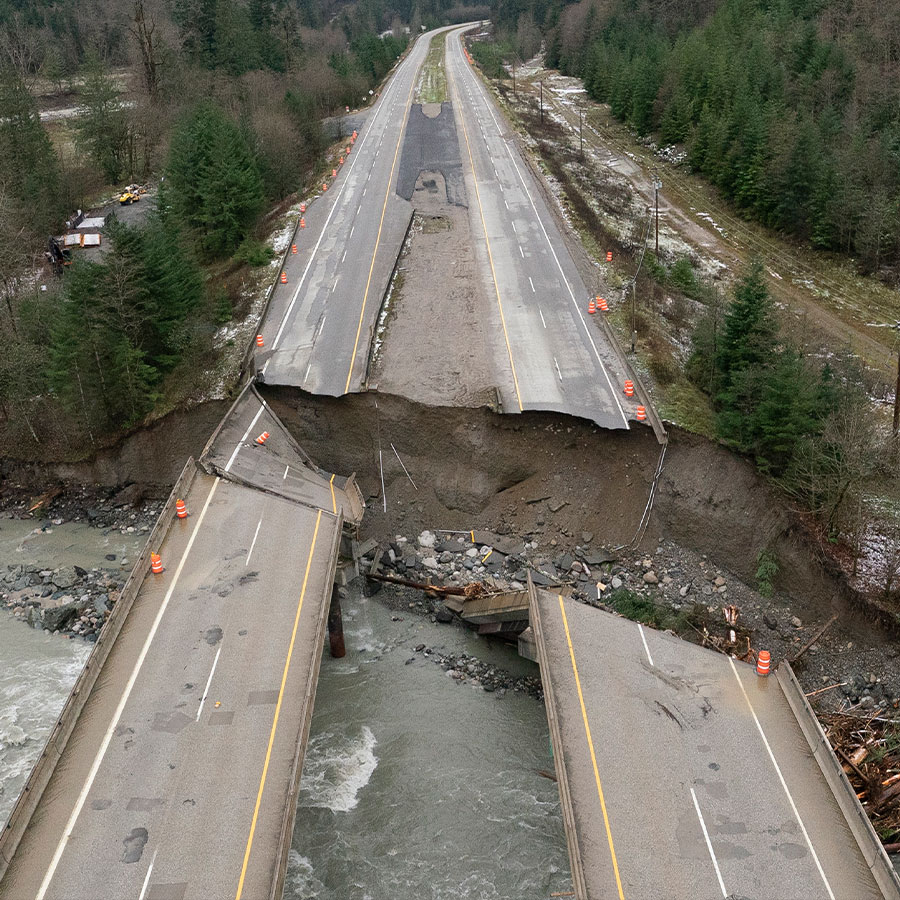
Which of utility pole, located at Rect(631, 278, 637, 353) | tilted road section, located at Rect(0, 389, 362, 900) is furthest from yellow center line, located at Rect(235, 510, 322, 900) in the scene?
utility pole, located at Rect(631, 278, 637, 353)

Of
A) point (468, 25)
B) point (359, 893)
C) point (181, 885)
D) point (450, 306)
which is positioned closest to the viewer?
point (181, 885)

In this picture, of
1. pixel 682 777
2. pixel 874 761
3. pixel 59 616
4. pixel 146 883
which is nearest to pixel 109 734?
pixel 146 883

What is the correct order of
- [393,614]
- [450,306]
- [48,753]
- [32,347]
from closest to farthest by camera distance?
[48,753] → [393,614] → [32,347] → [450,306]

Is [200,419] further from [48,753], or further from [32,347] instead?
[48,753]

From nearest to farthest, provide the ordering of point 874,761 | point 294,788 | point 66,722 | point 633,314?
1. point 294,788
2. point 66,722
3. point 874,761
4. point 633,314

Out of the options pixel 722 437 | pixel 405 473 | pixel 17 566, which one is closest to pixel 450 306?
pixel 405 473

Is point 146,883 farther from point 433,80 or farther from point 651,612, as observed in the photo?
point 433,80
